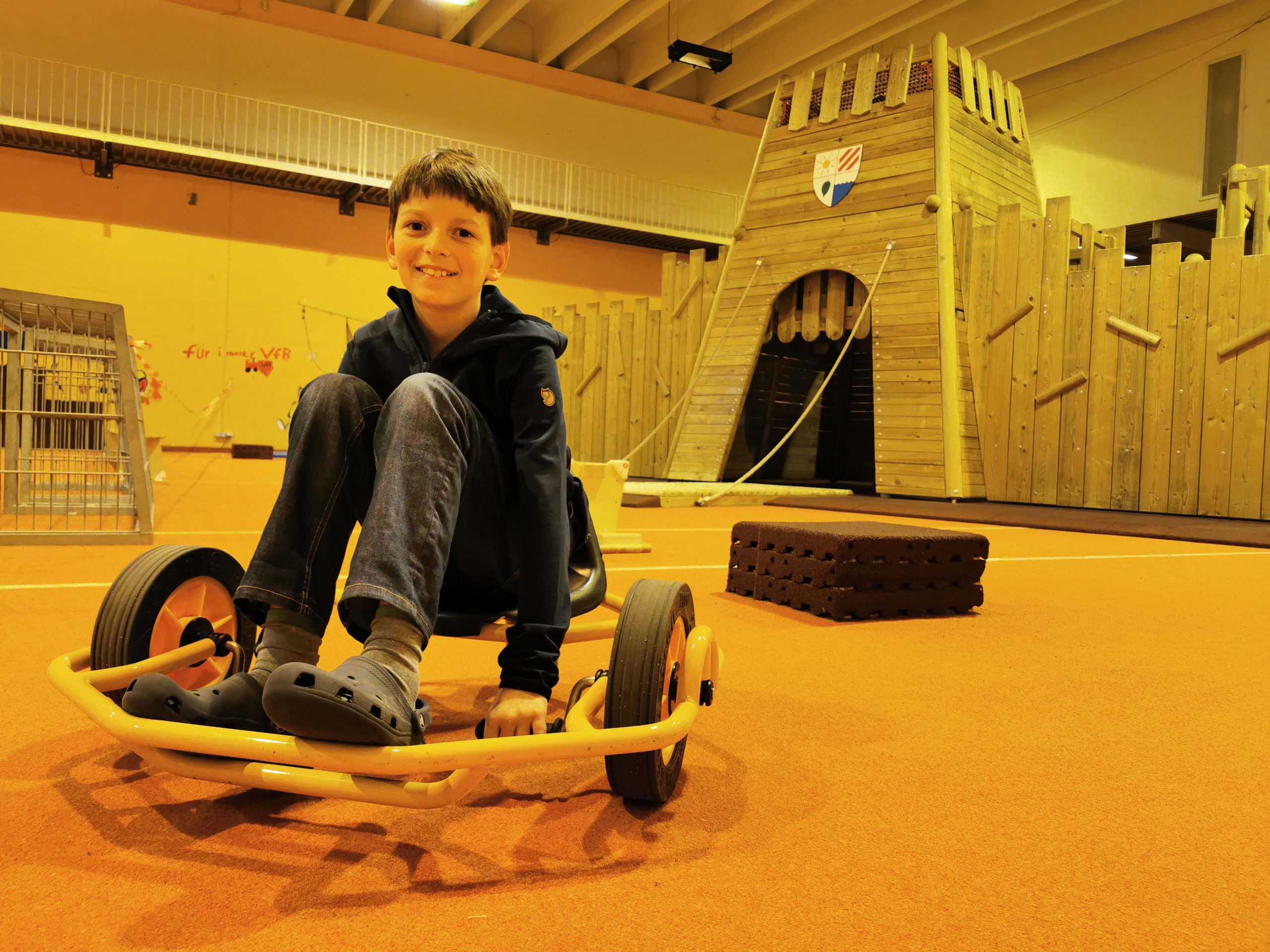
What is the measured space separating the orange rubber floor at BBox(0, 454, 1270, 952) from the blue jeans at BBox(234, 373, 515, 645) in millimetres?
294

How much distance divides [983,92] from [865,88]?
3.78 ft

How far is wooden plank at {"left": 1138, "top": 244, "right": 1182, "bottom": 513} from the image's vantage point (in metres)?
7.30

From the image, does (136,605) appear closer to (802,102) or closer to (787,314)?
(787,314)

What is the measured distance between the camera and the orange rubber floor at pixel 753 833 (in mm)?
961

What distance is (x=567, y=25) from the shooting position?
49.8 feet

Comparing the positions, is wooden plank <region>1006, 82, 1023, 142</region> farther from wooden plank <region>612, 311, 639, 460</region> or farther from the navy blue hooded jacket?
the navy blue hooded jacket

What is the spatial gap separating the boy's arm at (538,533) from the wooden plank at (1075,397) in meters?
7.35

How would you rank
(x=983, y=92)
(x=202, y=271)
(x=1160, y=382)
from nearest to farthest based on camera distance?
(x=1160, y=382) → (x=983, y=92) → (x=202, y=271)

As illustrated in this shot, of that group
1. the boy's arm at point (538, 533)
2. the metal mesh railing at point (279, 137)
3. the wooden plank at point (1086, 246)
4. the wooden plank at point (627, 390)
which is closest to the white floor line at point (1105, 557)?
the boy's arm at point (538, 533)

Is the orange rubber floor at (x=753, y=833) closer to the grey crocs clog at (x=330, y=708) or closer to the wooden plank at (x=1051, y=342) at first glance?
the grey crocs clog at (x=330, y=708)

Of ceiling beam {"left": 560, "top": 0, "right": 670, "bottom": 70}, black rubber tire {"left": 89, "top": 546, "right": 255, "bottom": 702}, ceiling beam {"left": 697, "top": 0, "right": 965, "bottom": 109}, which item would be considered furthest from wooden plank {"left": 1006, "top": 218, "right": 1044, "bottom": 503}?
ceiling beam {"left": 560, "top": 0, "right": 670, "bottom": 70}

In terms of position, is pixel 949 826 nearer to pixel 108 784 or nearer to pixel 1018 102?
pixel 108 784

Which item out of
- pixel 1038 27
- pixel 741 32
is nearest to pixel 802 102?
pixel 741 32

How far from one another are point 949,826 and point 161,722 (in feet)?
3.26
